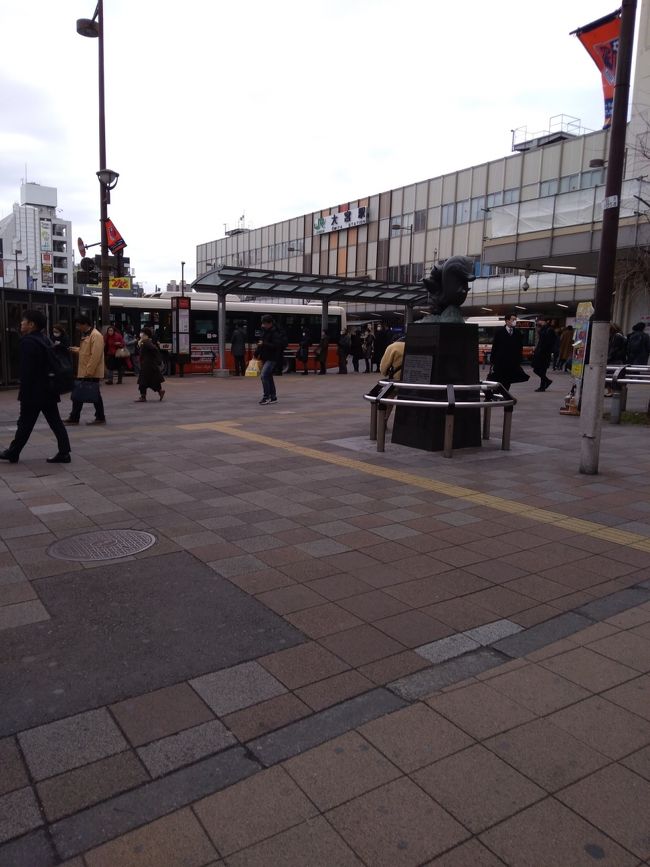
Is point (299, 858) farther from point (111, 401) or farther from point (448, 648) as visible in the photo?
point (111, 401)

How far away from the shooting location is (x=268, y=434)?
10195 mm

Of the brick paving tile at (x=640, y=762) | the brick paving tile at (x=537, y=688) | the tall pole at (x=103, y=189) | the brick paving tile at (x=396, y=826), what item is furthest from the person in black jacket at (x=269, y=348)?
the brick paving tile at (x=396, y=826)

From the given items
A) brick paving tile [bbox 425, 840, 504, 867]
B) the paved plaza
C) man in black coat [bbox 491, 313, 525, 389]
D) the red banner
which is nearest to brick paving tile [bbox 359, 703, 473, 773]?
the paved plaza

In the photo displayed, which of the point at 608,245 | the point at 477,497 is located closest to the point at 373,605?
the point at 477,497

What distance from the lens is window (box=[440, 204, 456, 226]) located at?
4972 cm

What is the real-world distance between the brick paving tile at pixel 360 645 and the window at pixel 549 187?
142 ft

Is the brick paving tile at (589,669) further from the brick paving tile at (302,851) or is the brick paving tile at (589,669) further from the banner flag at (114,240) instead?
the banner flag at (114,240)

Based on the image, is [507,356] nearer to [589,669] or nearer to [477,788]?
[589,669]

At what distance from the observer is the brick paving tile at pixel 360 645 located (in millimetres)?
3348

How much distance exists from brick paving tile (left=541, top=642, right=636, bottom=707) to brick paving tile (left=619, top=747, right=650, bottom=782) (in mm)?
459

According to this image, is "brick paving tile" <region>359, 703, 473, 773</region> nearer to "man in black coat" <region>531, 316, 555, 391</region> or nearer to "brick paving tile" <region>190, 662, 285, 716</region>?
"brick paving tile" <region>190, 662, 285, 716</region>

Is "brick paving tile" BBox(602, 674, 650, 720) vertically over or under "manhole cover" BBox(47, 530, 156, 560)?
over

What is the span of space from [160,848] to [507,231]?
22.2m

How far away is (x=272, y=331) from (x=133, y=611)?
10.0m
